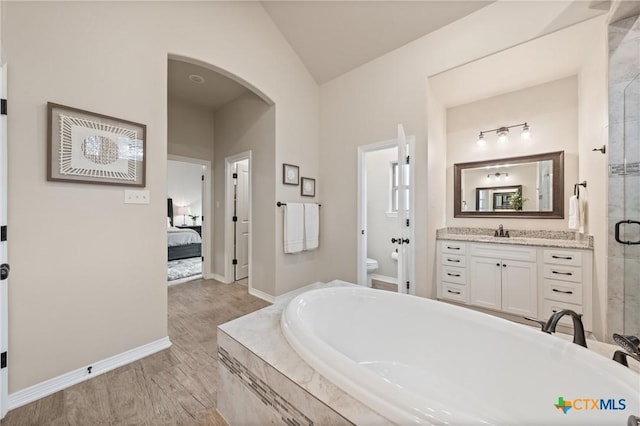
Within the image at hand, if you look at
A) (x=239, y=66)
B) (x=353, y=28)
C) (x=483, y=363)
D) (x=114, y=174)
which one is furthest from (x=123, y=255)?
(x=353, y=28)

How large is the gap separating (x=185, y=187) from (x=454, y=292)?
7.75m

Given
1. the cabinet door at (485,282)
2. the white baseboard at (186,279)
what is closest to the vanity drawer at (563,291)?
the cabinet door at (485,282)

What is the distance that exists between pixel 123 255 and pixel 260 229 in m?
1.57

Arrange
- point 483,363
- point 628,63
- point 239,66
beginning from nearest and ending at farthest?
point 483,363 < point 628,63 < point 239,66

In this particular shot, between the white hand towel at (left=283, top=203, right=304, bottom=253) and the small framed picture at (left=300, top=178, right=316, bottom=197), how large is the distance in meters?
0.26

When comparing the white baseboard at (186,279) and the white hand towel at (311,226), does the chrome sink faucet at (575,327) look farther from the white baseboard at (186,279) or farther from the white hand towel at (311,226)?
the white baseboard at (186,279)

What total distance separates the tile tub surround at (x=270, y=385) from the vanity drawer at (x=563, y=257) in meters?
2.43

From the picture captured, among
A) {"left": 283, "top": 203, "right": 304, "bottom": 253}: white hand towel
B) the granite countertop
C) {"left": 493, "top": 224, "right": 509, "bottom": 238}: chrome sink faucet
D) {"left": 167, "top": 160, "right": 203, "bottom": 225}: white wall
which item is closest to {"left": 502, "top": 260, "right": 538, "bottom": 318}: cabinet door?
the granite countertop

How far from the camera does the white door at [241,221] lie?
3.99 m

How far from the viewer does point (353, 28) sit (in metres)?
2.77

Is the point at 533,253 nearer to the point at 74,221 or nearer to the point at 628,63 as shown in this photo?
the point at 628,63

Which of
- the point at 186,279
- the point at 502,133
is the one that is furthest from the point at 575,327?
the point at 186,279

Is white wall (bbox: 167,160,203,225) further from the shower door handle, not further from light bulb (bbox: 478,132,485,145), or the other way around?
the shower door handle

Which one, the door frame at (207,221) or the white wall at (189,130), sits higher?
the white wall at (189,130)
